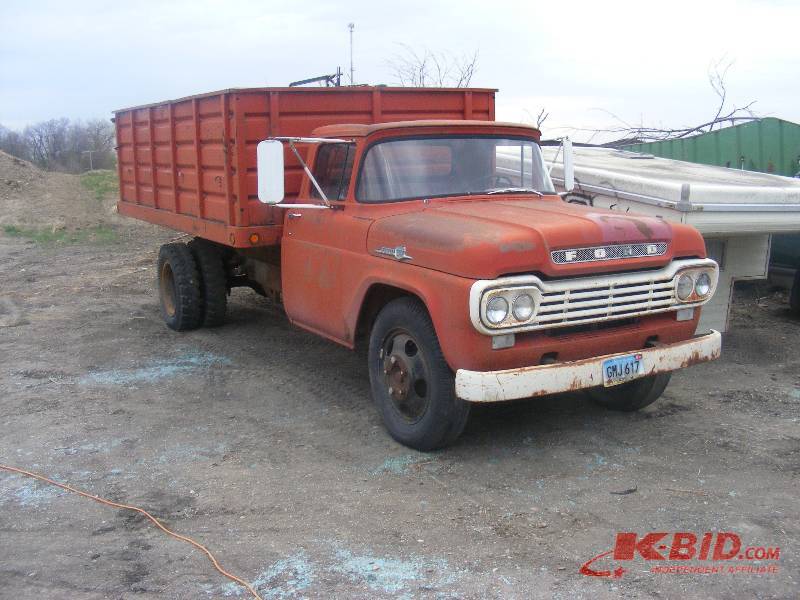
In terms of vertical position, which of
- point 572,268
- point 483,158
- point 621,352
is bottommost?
point 621,352

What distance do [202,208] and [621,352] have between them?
425cm

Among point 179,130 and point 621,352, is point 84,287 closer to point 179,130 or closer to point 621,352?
point 179,130

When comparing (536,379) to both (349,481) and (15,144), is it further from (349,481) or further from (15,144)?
(15,144)

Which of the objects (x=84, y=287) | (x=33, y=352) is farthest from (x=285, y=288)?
(x=84, y=287)

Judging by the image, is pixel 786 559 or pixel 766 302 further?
pixel 766 302

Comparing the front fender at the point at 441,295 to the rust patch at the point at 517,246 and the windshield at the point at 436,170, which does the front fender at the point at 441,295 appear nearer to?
the rust patch at the point at 517,246

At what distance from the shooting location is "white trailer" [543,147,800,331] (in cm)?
643

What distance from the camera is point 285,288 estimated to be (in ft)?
21.6

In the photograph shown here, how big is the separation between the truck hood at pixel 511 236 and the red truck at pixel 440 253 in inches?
0.4

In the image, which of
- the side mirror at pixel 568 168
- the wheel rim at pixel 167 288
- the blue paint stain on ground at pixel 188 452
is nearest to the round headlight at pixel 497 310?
the blue paint stain on ground at pixel 188 452

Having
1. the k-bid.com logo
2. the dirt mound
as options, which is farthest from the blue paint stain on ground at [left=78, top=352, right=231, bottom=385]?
the dirt mound

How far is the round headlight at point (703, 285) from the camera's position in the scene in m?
5.28

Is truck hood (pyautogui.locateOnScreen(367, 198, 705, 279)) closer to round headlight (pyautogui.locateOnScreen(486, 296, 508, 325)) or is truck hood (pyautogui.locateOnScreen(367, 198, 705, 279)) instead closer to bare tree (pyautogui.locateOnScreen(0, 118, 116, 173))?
round headlight (pyautogui.locateOnScreen(486, 296, 508, 325))

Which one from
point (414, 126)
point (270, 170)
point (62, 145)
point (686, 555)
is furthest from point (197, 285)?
point (62, 145)
